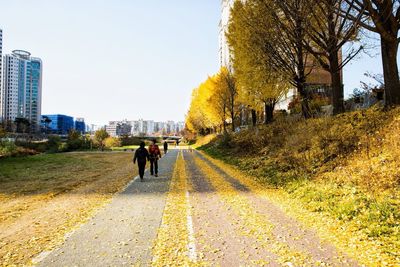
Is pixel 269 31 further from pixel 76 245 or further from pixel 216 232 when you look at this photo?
pixel 76 245

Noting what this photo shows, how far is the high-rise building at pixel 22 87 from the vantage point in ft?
472

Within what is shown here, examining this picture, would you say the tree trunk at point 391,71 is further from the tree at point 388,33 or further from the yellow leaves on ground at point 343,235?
the yellow leaves on ground at point 343,235

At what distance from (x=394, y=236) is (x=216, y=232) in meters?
3.17

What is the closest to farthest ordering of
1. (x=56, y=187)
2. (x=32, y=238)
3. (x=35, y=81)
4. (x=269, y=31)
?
(x=32, y=238) < (x=56, y=187) < (x=269, y=31) < (x=35, y=81)

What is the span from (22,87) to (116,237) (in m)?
171

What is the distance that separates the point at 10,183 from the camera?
46.4 feet

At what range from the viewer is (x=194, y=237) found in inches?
220

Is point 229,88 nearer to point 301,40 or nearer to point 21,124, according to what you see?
point 301,40

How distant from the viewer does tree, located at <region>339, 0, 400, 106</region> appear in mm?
10492

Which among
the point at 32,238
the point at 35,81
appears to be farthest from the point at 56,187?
the point at 35,81

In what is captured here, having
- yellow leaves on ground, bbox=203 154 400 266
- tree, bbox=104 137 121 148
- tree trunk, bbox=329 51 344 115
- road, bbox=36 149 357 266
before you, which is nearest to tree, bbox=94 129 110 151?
tree, bbox=104 137 121 148

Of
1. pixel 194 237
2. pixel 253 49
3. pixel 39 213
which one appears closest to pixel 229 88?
pixel 253 49

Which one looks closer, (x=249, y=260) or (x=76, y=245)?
(x=249, y=260)

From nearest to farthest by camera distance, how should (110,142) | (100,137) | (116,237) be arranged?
(116,237) → (100,137) → (110,142)
